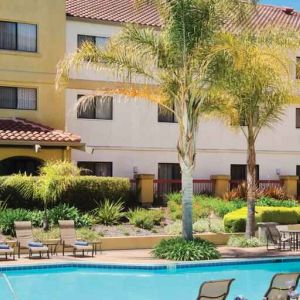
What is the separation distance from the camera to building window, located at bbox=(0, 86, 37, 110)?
31062mm

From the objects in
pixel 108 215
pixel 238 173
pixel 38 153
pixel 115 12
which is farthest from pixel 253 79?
pixel 238 173

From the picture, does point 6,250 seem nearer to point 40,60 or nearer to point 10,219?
point 10,219

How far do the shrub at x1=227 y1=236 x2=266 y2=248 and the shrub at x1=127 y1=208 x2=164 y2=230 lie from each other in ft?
10.1

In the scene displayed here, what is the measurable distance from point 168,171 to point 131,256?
12201mm

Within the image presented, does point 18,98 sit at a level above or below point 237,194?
above

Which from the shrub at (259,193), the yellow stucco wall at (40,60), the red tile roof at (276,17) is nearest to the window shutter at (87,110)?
the yellow stucco wall at (40,60)

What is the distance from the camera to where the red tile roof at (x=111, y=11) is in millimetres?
33281

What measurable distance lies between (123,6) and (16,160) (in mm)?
10669

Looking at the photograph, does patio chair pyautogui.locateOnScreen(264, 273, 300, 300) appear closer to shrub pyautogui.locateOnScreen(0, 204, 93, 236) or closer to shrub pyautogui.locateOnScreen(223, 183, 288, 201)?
shrub pyautogui.locateOnScreen(0, 204, 93, 236)

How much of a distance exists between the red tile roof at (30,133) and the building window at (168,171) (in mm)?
5917

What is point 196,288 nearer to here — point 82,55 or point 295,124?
point 82,55

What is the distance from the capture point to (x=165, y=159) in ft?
113

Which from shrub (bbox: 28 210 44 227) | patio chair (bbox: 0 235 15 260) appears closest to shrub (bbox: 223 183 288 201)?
shrub (bbox: 28 210 44 227)

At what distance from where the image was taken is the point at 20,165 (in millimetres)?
30656
